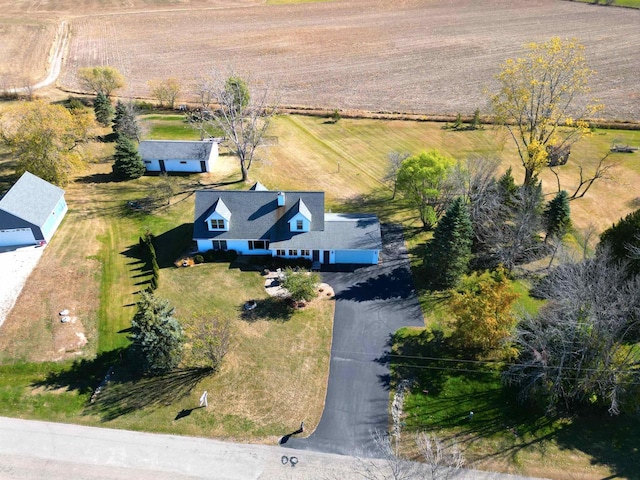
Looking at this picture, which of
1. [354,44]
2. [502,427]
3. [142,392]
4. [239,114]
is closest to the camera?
[502,427]

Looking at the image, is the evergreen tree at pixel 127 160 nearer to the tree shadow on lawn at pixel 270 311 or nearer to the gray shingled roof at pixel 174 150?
the gray shingled roof at pixel 174 150

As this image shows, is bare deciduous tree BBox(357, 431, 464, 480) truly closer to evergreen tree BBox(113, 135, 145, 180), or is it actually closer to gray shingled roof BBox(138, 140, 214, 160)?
gray shingled roof BBox(138, 140, 214, 160)

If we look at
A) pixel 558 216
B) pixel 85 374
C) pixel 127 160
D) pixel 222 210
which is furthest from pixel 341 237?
pixel 127 160

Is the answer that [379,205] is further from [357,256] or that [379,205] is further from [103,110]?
[103,110]

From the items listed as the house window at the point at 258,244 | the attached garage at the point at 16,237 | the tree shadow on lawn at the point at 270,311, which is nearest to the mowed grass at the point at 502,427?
the tree shadow on lawn at the point at 270,311

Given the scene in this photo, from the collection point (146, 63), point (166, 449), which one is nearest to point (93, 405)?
point (166, 449)
